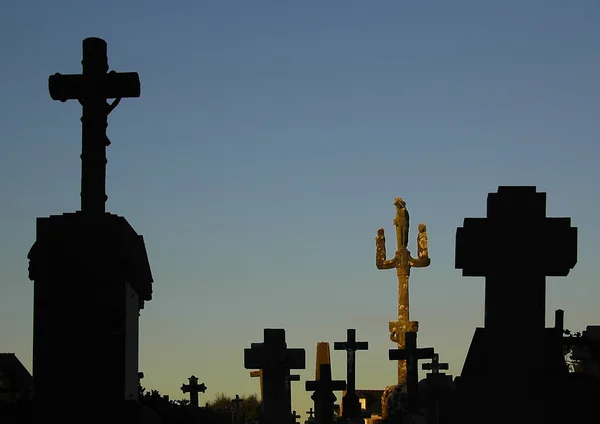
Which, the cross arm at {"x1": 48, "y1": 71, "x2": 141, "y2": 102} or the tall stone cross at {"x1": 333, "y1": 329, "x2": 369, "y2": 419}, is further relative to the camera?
the tall stone cross at {"x1": 333, "y1": 329, "x2": 369, "y2": 419}

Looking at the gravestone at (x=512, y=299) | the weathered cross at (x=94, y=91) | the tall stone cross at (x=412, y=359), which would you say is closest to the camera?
the weathered cross at (x=94, y=91)

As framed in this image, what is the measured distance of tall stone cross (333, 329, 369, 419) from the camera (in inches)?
1134

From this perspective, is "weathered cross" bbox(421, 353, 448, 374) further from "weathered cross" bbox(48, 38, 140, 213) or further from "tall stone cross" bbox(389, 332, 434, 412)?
"weathered cross" bbox(48, 38, 140, 213)

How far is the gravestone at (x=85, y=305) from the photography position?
10.1 metres

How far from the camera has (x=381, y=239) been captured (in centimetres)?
6325

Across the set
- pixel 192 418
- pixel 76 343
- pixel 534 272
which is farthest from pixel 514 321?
pixel 76 343

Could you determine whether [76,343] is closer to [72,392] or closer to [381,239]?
[72,392]

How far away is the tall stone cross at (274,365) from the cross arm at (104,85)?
13.4m

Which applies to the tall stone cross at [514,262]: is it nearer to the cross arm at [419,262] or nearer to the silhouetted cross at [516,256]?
the silhouetted cross at [516,256]

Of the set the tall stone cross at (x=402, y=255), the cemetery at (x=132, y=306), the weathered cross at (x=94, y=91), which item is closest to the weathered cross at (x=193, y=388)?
the cemetery at (x=132, y=306)

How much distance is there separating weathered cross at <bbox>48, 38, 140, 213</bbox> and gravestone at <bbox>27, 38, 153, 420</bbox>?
798mm

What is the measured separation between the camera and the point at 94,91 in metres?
11.3

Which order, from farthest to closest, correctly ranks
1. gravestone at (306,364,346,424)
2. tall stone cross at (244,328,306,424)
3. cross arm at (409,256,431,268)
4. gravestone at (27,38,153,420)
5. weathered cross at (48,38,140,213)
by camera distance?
cross arm at (409,256,431,268) → gravestone at (306,364,346,424) → tall stone cross at (244,328,306,424) → weathered cross at (48,38,140,213) → gravestone at (27,38,153,420)

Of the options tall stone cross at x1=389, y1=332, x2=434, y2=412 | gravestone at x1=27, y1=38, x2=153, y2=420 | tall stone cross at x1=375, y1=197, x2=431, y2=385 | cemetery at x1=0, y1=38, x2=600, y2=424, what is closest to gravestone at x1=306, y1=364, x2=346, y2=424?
tall stone cross at x1=389, y1=332, x2=434, y2=412
